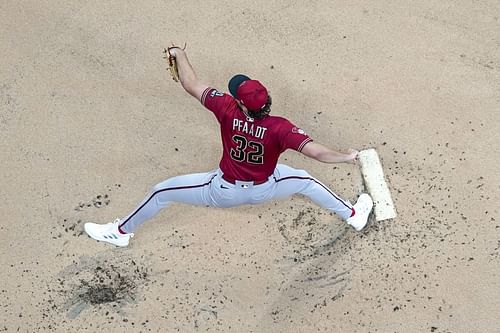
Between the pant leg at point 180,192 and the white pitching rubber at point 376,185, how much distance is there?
5.07 ft

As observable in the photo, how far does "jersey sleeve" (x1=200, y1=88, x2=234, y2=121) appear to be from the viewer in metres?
4.44

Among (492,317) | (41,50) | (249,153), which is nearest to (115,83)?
(41,50)

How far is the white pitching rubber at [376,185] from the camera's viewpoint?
218 inches

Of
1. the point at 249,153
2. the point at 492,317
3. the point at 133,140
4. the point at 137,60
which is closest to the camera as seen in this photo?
the point at 249,153

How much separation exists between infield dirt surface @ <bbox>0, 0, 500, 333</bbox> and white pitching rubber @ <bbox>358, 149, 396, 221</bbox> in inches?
3.0

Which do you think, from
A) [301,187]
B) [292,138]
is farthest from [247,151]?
[301,187]

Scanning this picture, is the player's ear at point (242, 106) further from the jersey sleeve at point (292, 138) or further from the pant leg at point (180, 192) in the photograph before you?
the pant leg at point (180, 192)

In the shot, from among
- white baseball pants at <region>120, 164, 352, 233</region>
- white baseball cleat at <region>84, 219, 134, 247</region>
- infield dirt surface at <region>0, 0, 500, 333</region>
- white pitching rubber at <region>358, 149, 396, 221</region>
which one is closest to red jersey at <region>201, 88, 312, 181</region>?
white baseball pants at <region>120, 164, 352, 233</region>

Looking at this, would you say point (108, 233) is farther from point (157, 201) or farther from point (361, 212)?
point (361, 212)

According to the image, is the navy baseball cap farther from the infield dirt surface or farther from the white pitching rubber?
the white pitching rubber

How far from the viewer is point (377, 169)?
5.72 metres

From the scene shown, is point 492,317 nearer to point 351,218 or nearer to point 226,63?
point 351,218

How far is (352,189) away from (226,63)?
5.89 ft

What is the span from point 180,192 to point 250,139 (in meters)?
0.85
